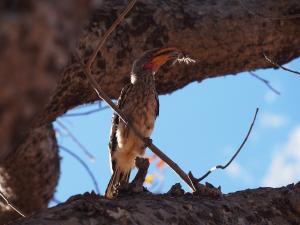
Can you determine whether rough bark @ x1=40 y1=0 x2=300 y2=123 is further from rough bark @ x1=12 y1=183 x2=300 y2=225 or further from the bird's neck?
rough bark @ x1=12 y1=183 x2=300 y2=225

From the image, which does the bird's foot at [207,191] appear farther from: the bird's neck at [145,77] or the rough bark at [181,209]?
the bird's neck at [145,77]

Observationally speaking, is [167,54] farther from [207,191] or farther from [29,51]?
[29,51]

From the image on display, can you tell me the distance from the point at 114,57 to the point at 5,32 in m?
2.40

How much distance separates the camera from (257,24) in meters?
3.34

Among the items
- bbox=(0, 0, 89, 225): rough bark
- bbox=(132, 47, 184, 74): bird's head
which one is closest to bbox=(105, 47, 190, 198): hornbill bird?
bbox=(132, 47, 184, 74): bird's head

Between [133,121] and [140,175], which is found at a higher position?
[133,121]

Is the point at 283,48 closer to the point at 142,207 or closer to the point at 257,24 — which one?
the point at 257,24

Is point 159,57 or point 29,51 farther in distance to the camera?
point 159,57

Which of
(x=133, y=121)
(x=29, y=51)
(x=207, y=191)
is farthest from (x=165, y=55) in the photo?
(x=29, y=51)

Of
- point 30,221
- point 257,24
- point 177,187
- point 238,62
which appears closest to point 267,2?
point 257,24

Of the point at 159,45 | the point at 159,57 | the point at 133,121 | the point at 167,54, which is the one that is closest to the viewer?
the point at 159,45

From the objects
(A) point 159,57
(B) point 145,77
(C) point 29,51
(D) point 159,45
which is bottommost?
(C) point 29,51

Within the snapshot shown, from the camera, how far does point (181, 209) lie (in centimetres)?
190

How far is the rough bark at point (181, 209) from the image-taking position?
5.40 feet
